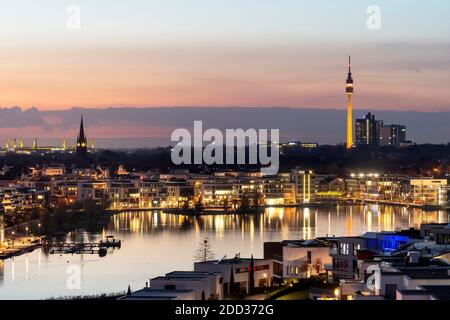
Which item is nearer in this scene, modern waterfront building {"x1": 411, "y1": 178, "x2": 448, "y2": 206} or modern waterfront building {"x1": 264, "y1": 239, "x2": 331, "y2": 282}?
modern waterfront building {"x1": 264, "y1": 239, "x2": 331, "y2": 282}

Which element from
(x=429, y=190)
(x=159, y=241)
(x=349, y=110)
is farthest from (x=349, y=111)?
(x=159, y=241)

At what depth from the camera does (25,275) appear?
6672 mm

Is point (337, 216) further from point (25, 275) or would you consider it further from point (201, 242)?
point (25, 275)

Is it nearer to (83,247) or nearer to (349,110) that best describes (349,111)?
(349,110)

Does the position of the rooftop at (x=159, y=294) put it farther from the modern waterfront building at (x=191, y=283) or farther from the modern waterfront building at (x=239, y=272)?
the modern waterfront building at (x=239, y=272)

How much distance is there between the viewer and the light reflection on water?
609cm

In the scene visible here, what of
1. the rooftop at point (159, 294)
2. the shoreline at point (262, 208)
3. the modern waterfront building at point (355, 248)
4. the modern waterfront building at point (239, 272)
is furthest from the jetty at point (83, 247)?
the shoreline at point (262, 208)

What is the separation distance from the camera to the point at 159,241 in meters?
9.21

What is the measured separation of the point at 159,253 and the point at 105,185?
1078cm

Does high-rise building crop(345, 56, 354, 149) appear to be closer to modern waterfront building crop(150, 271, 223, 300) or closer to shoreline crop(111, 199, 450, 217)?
shoreline crop(111, 199, 450, 217)

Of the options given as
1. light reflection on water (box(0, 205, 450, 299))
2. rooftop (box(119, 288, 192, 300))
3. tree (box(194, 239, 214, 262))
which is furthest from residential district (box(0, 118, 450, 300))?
light reflection on water (box(0, 205, 450, 299))

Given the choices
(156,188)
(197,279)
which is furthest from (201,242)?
(156,188)

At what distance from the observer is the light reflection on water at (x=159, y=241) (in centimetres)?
609

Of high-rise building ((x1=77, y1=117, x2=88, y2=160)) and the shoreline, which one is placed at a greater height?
high-rise building ((x1=77, y1=117, x2=88, y2=160))
